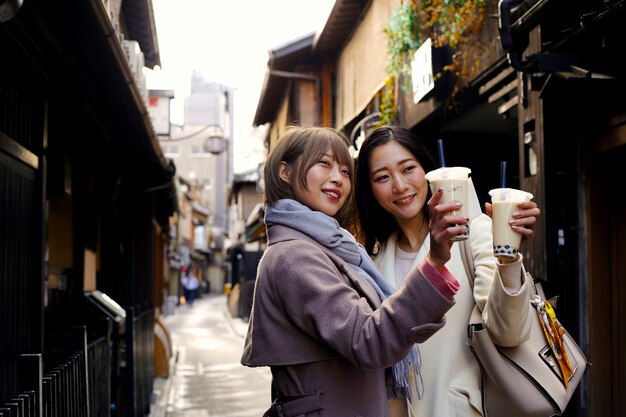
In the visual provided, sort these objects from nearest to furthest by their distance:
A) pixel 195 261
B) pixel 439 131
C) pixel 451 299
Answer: pixel 451 299, pixel 439 131, pixel 195 261

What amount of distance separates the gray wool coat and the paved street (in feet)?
28.1

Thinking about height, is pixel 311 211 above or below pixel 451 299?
above

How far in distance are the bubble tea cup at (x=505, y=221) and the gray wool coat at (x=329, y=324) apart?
1.26ft

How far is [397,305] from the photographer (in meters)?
2.19

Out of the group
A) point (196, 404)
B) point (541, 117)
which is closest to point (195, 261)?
point (196, 404)

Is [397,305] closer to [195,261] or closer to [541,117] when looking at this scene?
[541,117]

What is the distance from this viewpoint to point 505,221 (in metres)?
2.41

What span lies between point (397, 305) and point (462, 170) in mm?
448

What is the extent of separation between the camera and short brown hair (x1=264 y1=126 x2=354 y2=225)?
8.56 ft

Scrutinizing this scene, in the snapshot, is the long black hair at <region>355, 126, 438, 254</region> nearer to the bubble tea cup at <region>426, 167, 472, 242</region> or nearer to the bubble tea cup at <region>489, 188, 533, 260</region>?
the bubble tea cup at <region>489, 188, 533, 260</region>

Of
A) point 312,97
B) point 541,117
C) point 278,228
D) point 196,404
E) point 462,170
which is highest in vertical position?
point 312,97

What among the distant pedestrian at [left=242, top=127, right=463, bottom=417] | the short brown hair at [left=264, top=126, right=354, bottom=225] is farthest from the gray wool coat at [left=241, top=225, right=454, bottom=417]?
the short brown hair at [left=264, top=126, right=354, bottom=225]

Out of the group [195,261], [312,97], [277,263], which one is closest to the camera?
[277,263]

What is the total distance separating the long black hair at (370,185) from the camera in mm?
3242
